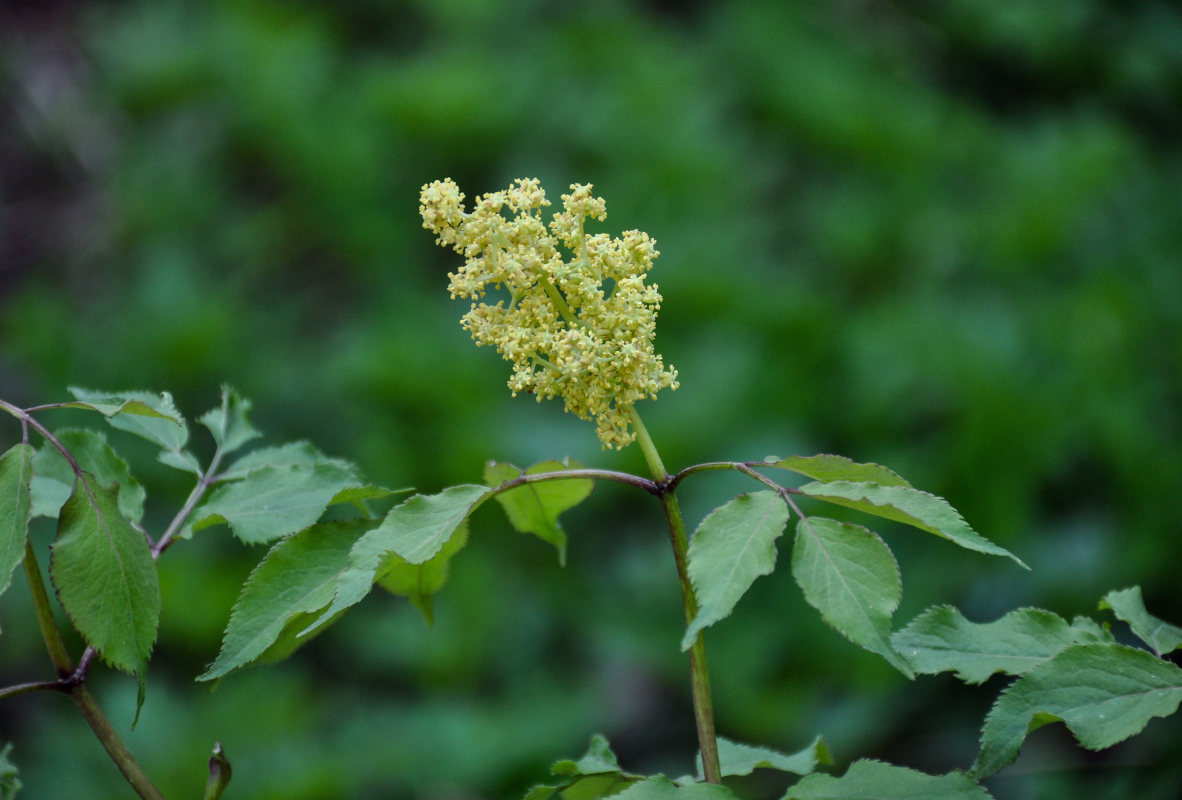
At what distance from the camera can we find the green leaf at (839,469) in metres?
0.99

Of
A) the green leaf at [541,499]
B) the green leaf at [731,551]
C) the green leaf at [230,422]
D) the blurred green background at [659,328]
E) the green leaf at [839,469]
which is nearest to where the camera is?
the green leaf at [731,551]

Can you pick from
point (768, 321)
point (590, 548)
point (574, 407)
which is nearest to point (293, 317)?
point (590, 548)

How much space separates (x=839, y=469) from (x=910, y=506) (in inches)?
4.2

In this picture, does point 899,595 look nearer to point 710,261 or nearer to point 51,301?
point 710,261

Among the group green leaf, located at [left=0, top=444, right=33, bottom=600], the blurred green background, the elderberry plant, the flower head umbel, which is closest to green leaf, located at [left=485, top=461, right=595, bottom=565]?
the elderberry plant

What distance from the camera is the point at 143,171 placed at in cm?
466

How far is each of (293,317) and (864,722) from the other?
2787 millimetres

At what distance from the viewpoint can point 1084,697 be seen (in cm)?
96

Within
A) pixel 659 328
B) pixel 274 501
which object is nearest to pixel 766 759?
pixel 274 501

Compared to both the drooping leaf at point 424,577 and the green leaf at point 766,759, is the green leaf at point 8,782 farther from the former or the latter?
the green leaf at point 766,759

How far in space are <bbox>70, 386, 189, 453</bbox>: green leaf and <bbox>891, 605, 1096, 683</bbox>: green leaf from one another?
0.77 metres

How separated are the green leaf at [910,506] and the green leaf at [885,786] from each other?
0.70 feet

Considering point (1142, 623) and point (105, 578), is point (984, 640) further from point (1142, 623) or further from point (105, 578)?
point (105, 578)

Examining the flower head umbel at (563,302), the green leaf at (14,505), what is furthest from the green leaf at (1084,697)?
the green leaf at (14,505)
